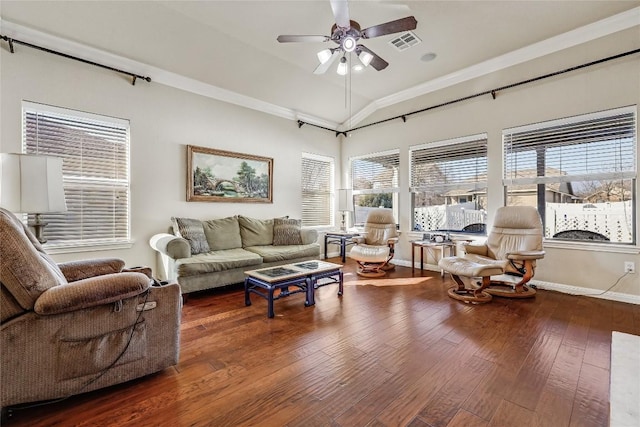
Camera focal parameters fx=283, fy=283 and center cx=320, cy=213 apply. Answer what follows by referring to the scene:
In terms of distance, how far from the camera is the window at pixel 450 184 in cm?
440

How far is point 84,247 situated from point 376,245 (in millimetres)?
4077

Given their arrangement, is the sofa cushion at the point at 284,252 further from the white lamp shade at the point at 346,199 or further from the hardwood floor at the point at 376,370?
the white lamp shade at the point at 346,199

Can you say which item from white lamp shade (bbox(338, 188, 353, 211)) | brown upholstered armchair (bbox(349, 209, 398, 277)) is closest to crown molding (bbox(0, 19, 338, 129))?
white lamp shade (bbox(338, 188, 353, 211))

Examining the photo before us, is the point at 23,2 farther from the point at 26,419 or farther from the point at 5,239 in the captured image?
the point at 26,419

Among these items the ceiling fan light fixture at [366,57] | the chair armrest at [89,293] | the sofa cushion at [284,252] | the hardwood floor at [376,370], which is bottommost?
the hardwood floor at [376,370]

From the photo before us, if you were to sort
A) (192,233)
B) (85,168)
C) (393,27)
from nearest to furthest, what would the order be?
(393,27) < (85,168) < (192,233)

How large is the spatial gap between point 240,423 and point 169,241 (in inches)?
94.3

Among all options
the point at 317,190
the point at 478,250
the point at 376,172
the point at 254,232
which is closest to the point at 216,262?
the point at 254,232

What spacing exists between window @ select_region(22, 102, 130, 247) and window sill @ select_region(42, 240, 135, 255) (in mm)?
15

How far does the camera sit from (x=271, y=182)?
5.11 meters

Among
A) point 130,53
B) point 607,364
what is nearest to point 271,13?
point 130,53

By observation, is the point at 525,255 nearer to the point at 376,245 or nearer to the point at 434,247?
the point at 434,247

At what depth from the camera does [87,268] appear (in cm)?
219

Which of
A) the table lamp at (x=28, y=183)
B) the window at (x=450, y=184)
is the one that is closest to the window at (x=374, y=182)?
the window at (x=450, y=184)
